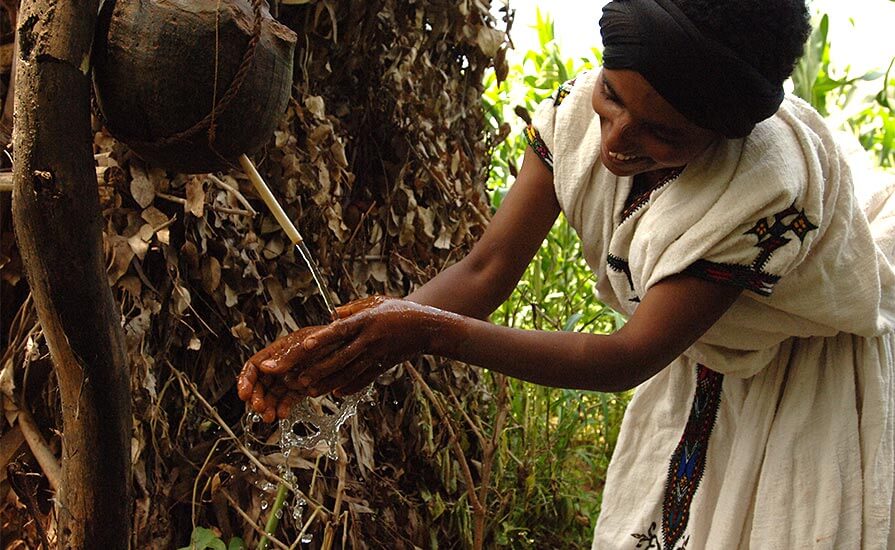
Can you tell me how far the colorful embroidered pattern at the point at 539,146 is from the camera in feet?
5.19

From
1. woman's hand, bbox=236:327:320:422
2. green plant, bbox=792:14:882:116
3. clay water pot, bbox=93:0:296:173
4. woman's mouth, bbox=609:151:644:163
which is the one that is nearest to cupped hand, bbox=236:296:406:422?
woman's hand, bbox=236:327:320:422

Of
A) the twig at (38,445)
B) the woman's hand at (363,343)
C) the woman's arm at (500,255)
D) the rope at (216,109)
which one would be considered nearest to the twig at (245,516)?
the twig at (38,445)

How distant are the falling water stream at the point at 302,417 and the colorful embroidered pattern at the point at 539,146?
42cm

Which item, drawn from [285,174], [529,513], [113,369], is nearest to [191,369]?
[285,174]

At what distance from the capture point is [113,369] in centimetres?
127

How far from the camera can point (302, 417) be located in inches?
61.5

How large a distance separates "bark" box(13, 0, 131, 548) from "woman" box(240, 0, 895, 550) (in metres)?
0.20

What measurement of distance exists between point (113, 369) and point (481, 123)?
5.47 ft

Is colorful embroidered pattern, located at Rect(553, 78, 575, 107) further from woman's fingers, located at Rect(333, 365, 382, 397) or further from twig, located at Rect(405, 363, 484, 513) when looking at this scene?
twig, located at Rect(405, 363, 484, 513)

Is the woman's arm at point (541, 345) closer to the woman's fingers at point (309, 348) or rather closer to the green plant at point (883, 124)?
the woman's fingers at point (309, 348)

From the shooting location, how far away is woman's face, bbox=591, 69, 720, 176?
126 centimetres

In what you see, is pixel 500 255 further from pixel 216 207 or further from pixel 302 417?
pixel 216 207

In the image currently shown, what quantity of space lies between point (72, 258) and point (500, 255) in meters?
0.73

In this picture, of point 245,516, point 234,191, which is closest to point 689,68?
point 234,191
